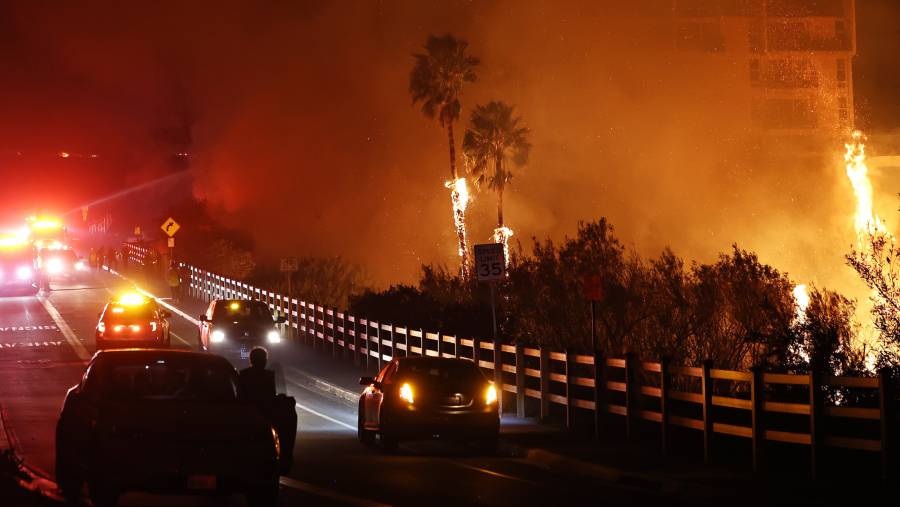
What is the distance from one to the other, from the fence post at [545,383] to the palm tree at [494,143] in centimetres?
4487

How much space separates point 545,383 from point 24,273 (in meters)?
38.6

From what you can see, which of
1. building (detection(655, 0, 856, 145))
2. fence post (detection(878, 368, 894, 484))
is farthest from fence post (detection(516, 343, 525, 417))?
building (detection(655, 0, 856, 145))

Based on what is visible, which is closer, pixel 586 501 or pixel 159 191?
pixel 586 501

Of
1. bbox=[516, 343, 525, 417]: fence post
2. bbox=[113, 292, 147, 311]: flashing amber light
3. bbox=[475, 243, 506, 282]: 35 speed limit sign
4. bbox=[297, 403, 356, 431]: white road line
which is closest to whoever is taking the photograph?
bbox=[297, 403, 356, 431]: white road line

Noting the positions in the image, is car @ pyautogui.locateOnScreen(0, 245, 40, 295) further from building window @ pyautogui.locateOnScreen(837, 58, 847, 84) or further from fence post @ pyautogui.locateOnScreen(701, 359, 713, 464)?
building window @ pyautogui.locateOnScreen(837, 58, 847, 84)

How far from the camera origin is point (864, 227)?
9694cm

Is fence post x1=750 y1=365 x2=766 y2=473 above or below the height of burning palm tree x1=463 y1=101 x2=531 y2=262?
below

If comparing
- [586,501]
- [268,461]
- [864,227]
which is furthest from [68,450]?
[864,227]

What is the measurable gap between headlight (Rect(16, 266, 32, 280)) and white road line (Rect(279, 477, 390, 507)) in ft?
143

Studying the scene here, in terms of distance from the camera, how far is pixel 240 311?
1347 inches

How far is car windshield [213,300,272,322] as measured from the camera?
3391 cm

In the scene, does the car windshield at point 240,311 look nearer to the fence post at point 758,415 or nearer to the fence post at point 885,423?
the fence post at point 758,415

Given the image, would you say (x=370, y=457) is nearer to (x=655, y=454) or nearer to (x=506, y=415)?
(x=655, y=454)

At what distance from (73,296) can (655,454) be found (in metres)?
43.9
